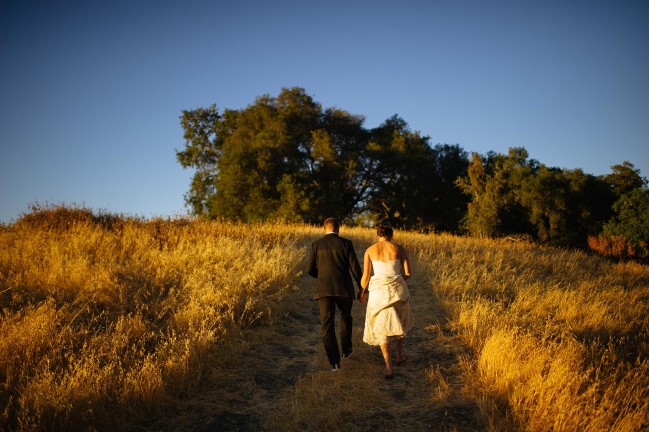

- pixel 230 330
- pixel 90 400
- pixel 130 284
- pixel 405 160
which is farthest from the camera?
pixel 405 160

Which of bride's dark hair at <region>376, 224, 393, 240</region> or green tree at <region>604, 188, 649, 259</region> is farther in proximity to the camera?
green tree at <region>604, 188, 649, 259</region>

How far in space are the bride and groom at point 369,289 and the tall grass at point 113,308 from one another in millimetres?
2053

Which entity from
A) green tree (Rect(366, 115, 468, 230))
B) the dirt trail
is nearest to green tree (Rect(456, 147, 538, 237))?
green tree (Rect(366, 115, 468, 230))

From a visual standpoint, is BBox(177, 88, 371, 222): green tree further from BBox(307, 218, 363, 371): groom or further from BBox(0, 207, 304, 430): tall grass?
BBox(307, 218, 363, 371): groom

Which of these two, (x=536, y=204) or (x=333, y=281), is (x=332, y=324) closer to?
(x=333, y=281)

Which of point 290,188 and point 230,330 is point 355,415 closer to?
point 230,330

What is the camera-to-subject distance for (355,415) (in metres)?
4.79

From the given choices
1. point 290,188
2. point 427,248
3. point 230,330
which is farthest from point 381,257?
point 290,188

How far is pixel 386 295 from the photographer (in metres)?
5.70

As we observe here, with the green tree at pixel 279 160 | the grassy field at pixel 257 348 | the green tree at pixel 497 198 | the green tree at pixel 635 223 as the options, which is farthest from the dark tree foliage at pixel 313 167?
the grassy field at pixel 257 348

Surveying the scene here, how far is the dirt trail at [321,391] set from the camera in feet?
15.4

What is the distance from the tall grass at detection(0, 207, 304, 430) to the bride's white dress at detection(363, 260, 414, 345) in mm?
2692

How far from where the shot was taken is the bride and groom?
571cm

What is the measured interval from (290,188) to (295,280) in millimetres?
16538
